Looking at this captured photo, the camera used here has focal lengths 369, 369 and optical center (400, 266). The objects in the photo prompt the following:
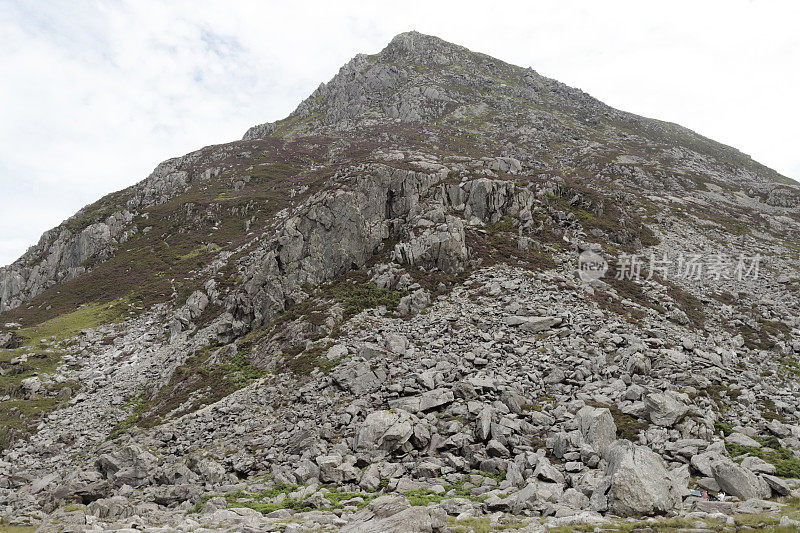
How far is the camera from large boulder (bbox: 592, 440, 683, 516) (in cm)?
1150

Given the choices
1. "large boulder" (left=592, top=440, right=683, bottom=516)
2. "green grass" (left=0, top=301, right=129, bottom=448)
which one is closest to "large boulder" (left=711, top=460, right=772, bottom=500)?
"large boulder" (left=592, top=440, right=683, bottom=516)

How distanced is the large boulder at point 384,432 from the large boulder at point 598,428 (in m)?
7.64

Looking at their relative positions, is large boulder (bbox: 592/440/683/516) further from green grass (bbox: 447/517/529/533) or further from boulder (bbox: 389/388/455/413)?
boulder (bbox: 389/388/455/413)

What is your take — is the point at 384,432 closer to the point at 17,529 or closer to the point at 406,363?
the point at 406,363

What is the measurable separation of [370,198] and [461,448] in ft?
85.8

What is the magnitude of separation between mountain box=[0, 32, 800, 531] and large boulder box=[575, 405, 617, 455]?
7 centimetres

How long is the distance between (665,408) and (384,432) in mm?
12826

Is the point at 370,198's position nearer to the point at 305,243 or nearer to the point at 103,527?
the point at 305,243

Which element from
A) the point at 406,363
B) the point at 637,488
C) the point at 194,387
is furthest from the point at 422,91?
the point at 637,488

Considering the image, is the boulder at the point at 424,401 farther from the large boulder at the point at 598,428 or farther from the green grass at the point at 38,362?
the green grass at the point at 38,362

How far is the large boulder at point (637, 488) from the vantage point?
37.7 ft

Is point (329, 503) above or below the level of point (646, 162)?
below

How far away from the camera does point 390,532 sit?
10297 millimetres

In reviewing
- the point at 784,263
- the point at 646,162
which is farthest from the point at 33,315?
the point at 646,162
